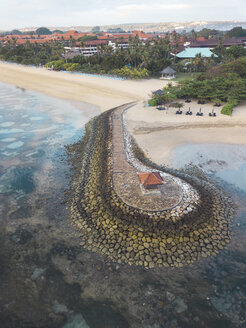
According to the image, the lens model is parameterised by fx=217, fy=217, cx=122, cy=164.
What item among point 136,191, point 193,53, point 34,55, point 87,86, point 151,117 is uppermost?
point 34,55

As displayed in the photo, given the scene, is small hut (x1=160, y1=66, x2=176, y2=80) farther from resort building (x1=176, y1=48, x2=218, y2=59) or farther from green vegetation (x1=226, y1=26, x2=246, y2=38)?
green vegetation (x1=226, y1=26, x2=246, y2=38)

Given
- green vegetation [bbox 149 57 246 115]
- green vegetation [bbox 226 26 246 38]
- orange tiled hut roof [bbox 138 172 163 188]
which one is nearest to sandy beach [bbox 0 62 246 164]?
green vegetation [bbox 149 57 246 115]

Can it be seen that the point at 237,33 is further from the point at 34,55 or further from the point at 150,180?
the point at 150,180

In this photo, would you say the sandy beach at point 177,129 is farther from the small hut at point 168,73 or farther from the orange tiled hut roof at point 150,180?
the small hut at point 168,73

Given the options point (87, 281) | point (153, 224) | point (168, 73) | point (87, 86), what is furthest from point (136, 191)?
point (168, 73)

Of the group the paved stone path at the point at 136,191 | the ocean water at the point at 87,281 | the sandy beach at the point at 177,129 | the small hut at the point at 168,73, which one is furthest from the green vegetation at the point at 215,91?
the paved stone path at the point at 136,191

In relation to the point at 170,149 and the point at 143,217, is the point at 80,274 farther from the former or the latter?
the point at 170,149
